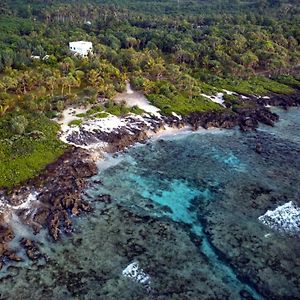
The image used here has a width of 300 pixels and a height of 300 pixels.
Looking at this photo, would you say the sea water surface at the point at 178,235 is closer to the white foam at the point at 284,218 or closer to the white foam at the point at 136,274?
the white foam at the point at 136,274

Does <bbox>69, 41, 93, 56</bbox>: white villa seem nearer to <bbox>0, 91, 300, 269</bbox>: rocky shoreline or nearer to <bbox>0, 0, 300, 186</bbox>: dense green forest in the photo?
<bbox>0, 0, 300, 186</bbox>: dense green forest

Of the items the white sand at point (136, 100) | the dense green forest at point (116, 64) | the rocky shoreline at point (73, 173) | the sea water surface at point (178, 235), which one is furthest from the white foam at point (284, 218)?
the white sand at point (136, 100)

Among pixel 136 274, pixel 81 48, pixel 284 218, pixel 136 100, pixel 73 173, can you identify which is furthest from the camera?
pixel 81 48

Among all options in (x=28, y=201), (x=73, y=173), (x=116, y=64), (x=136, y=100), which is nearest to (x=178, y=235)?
(x=73, y=173)

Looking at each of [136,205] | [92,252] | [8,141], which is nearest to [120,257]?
[92,252]

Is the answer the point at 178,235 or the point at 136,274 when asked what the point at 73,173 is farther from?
the point at 136,274

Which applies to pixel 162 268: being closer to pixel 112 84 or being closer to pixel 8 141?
pixel 8 141
